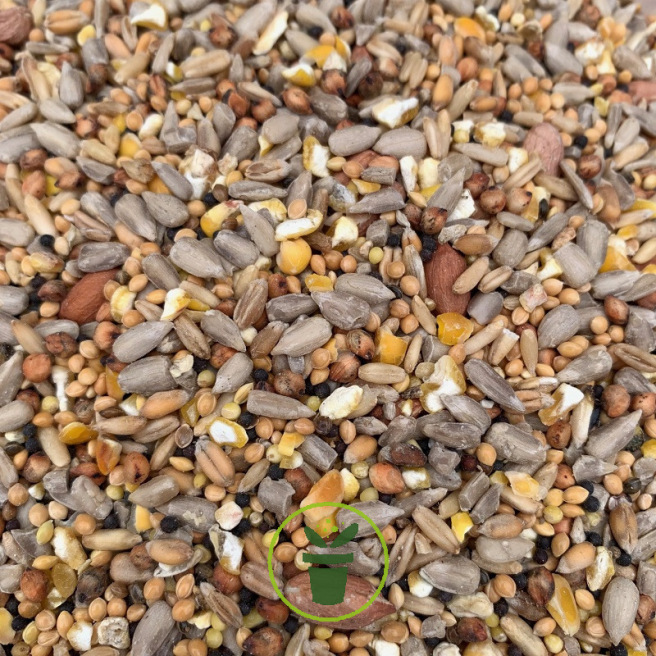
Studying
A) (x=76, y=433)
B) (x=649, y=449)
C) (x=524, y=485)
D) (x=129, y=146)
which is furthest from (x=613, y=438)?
(x=129, y=146)

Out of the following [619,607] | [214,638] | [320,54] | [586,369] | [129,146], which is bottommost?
[214,638]

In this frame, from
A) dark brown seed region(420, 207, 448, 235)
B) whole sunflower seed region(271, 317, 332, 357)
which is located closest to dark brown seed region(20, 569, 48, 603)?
whole sunflower seed region(271, 317, 332, 357)

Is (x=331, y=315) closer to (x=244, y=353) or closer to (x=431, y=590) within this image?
(x=244, y=353)

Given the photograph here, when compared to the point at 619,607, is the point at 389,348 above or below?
above

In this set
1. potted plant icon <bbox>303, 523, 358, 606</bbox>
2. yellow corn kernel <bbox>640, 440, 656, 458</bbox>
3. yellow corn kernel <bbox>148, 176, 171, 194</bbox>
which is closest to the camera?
potted plant icon <bbox>303, 523, 358, 606</bbox>

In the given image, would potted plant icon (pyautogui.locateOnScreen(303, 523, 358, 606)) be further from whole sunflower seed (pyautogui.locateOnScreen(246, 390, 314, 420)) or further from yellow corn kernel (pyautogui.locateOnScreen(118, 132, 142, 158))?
yellow corn kernel (pyautogui.locateOnScreen(118, 132, 142, 158))

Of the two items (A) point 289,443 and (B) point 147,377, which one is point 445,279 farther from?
(B) point 147,377

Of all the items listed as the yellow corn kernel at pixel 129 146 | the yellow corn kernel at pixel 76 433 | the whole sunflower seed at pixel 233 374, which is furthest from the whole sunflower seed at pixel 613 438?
the yellow corn kernel at pixel 129 146
